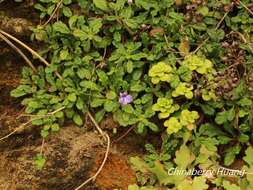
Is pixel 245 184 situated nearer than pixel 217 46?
Yes

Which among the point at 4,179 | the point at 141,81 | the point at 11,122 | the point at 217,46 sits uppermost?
the point at 217,46

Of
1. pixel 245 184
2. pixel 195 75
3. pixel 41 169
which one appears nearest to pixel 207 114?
pixel 195 75

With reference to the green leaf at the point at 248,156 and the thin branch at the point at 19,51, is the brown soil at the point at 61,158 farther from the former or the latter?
the green leaf at the point at 248,156

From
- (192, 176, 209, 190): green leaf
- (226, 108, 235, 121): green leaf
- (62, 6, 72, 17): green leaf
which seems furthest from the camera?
(62, 6, 72, 17): green leaf

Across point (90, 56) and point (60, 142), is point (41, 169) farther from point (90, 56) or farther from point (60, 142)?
point (90, 56)

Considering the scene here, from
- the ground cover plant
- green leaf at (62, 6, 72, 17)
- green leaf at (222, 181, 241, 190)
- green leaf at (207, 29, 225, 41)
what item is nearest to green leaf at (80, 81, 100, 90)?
the ground cover plant

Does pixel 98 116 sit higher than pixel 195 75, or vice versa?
pixel 195 75

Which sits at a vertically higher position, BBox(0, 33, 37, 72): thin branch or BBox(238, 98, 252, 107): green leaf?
BBox(0, 33, 37, 72): thin branch

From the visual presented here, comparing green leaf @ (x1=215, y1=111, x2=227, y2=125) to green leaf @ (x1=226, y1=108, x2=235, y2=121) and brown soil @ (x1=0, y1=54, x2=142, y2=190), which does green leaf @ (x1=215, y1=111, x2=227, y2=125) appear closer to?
green leaf @ (x1=226, y1=108, x2=235, y2=121)
